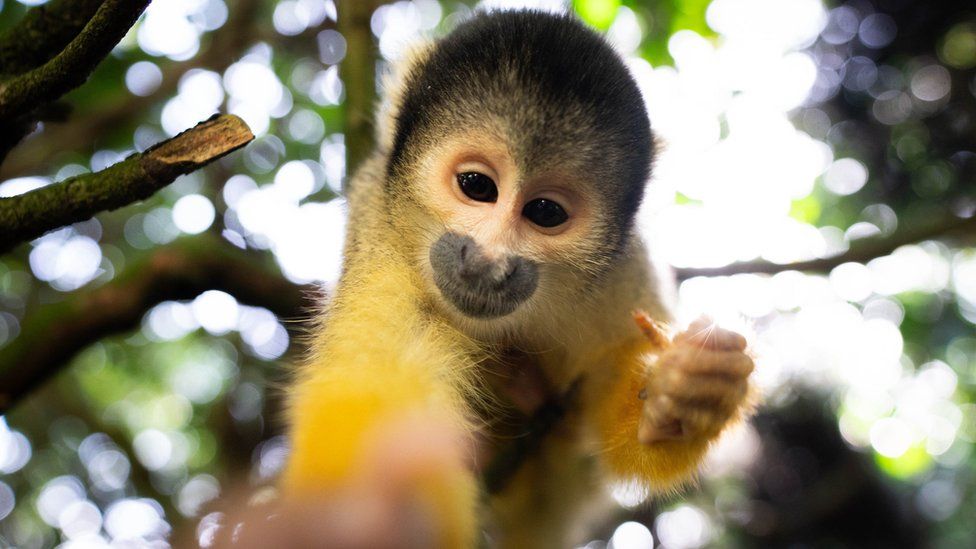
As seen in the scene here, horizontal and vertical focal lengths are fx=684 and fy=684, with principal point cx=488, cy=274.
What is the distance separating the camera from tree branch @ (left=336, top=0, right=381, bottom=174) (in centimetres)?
266

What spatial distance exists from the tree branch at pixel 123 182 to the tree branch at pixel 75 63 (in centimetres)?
17

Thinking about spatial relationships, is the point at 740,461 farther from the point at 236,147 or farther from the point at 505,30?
the point at 236,147

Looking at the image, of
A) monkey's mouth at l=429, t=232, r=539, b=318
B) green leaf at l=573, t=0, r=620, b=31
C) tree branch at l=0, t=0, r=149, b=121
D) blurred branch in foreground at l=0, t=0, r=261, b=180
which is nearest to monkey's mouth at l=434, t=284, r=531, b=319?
monkey's mouth at l=429, t=232, r=539, b=318

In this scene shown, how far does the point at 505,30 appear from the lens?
6.92 feet

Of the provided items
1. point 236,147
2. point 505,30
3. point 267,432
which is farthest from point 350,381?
point 267,432

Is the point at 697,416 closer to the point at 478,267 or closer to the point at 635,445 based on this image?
the point at 635,445

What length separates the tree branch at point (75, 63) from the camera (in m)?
1.13

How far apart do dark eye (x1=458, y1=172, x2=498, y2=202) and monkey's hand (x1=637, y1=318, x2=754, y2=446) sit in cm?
70

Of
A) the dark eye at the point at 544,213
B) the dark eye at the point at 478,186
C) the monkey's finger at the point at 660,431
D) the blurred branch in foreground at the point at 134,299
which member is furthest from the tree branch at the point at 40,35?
the monkey's finger at the point at 660,431

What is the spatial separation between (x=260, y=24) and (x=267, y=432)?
2.54 meters

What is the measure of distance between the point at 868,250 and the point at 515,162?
149cm

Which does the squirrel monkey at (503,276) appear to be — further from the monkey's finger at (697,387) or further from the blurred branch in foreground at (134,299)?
the blurred branch in foreground at (134,299)

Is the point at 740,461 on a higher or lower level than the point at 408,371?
lower

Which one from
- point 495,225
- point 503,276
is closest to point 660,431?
point 503,276
